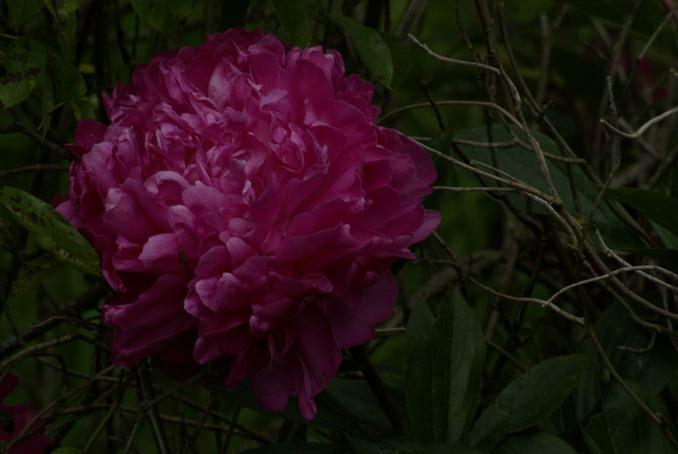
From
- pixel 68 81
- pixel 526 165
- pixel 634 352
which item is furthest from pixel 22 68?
pixel 634 352

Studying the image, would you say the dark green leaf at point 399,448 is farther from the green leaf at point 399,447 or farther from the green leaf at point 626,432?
the green leaf at point 626,432

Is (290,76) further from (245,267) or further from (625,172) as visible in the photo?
(625,172)

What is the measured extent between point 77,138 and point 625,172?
1001 mm

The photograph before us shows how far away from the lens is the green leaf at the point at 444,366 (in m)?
0.95

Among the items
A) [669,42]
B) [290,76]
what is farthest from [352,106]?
[669,42]

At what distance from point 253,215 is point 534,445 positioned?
0.34 m

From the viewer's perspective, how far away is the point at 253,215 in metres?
0.75

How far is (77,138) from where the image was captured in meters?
0.86

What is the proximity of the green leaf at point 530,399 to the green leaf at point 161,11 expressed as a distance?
423mm

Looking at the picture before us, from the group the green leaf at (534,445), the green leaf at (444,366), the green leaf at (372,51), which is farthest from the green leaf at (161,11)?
the green leaf at (534,445)

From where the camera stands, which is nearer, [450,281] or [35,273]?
[35,273]

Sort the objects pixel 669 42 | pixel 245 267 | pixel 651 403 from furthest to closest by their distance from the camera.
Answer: pixel 669 42
pixel 651 403
pixel 245 267

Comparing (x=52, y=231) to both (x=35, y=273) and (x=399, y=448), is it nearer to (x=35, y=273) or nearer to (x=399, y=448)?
(x=35, y=273)

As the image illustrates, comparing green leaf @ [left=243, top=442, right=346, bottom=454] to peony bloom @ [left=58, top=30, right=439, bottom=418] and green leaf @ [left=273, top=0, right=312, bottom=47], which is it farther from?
green leaf @ [left=273, top=0, right=312, bottom=47]
